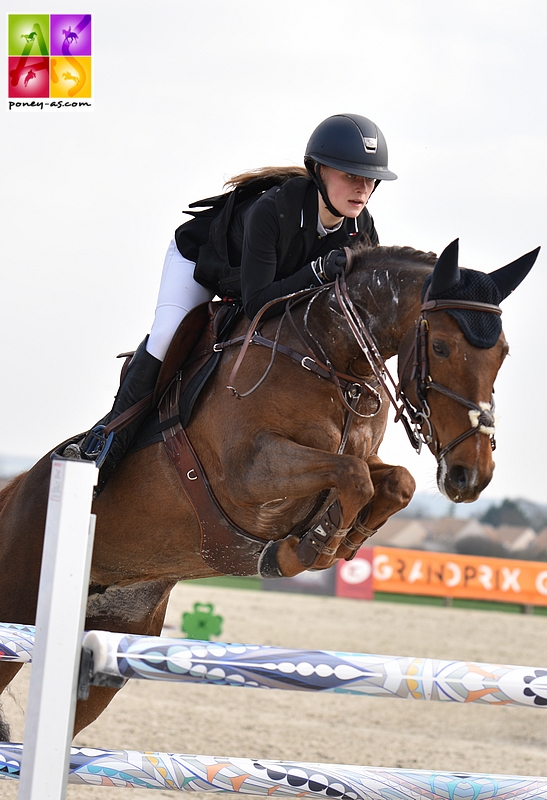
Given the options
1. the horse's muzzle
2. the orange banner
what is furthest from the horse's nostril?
the orange banner

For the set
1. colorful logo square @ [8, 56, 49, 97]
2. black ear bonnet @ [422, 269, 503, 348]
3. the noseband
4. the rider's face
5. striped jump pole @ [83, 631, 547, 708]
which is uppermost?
colorful logo square @ [8, 56, 49, 97]

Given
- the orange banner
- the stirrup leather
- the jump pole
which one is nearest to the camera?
the jump pole

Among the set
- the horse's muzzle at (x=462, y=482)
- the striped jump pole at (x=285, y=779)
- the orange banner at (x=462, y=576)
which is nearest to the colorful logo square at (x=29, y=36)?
the horse's muzzle at (x=462, y=482)

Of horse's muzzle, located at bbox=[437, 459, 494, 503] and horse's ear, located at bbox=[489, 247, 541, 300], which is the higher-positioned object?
horse's ear, located at bbox=[489, 247, 541, 300]

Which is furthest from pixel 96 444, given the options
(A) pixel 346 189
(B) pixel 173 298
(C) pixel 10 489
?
(A) pixel 346 189

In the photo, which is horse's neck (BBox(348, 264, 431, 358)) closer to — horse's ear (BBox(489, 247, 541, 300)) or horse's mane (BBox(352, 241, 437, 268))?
horse's mane (BBox(352, 241, 437, 268))

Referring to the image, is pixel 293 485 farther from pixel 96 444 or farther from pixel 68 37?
pixel 68 37

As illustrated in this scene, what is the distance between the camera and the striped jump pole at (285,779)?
1.84m

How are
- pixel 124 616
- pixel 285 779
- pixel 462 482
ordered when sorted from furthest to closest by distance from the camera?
pixel 124 616 < pixel 462 482 < pixel 285 779

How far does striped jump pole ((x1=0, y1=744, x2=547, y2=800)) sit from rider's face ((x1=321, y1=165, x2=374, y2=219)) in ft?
5.84

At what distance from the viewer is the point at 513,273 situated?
2.62 meters

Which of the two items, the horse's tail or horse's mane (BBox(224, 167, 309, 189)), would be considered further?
the horse's tail

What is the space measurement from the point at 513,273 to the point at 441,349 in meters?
0.34

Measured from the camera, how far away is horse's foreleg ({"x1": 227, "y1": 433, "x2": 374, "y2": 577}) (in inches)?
104
